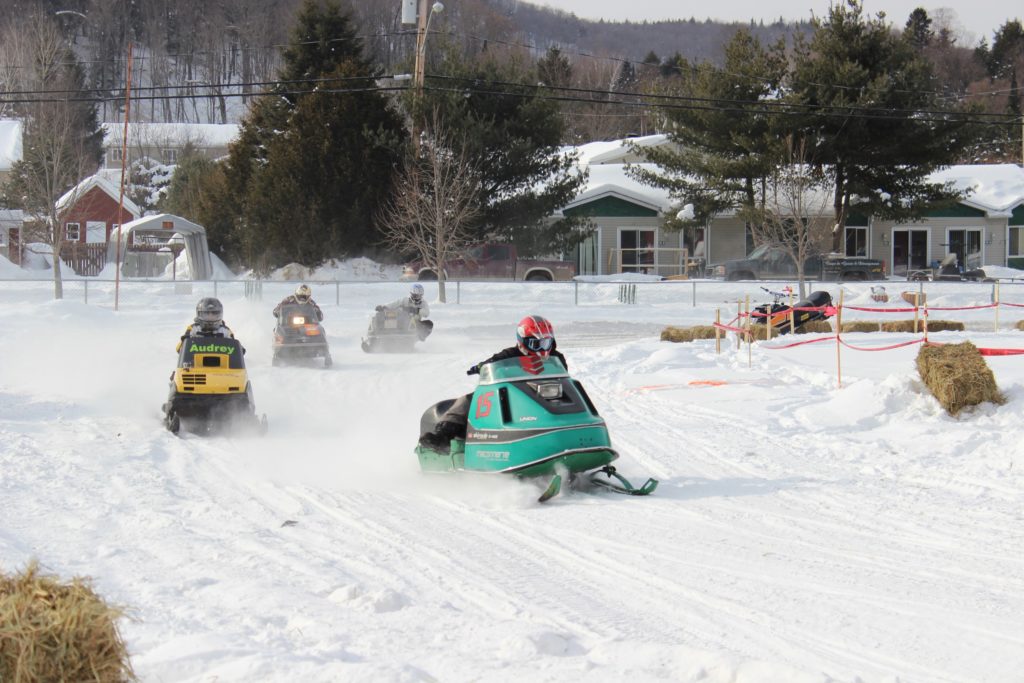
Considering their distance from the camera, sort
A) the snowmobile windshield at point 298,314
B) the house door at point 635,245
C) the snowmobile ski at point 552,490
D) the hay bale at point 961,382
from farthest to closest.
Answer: the house door at point 635,245, the snowmobile windshield at point 298,314, the hay bale at point 961,382, the snowmobile ski at point 552,490

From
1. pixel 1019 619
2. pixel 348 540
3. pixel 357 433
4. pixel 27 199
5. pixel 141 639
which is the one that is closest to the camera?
pixel 141 639

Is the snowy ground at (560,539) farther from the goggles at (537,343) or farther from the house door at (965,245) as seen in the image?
the house door at (965,245)

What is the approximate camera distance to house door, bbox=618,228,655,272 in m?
51.0

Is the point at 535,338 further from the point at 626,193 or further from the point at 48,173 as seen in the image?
the point at 626,193

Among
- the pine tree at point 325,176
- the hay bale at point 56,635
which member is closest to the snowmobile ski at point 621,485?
the hay bale at point 56,635

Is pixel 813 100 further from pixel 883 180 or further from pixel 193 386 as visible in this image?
Answer: pixel 193 386

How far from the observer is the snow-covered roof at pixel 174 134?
3583 inches

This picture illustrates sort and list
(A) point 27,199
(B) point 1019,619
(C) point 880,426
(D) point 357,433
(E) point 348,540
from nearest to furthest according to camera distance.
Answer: (B) point 1019,619
(E) point 348,540
(C) point 880,426
(D) point 357,433
(A) point 27,199

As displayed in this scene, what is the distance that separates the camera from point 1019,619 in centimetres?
561

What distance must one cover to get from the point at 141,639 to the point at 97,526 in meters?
3.08

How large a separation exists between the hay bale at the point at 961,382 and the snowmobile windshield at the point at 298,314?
454 inches

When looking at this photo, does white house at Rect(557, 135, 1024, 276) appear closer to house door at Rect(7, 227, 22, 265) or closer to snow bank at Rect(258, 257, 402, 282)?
snow bank at Rect(258, 257, 402, 282)

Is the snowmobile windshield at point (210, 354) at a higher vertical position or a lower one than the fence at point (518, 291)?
lower

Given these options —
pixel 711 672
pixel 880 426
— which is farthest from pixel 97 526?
pixel 880 426
